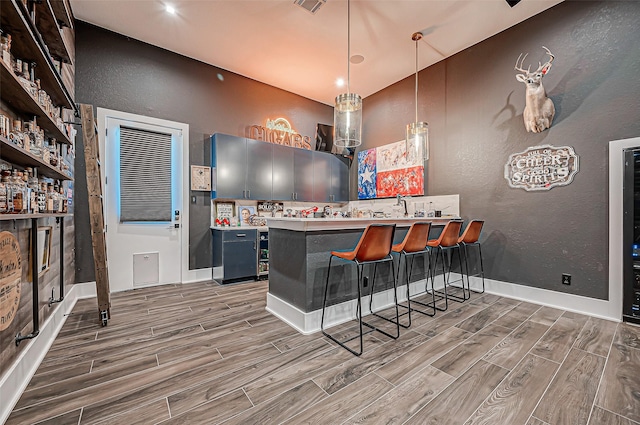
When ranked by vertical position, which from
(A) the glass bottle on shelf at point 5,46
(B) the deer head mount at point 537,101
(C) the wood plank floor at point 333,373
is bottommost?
(C) the wood plank floor at point 333,373

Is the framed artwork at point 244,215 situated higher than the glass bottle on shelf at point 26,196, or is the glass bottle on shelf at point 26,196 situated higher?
the glass bottle on shelf at point 26,196

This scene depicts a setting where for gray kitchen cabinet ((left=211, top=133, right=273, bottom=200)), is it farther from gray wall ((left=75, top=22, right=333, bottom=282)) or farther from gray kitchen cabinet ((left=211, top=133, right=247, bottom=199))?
gray wall ((left=75, top=22, right=333, bottom=282))

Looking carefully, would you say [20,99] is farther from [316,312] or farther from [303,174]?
[303,174]

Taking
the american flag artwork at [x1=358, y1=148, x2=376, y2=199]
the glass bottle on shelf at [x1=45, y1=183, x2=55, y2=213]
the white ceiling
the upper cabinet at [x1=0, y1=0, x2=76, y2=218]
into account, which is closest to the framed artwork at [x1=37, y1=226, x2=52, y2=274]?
the glass bottle on shelf at [x1=45, y1=183, x2=55, y2=213]

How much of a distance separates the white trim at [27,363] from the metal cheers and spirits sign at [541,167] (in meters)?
4.87

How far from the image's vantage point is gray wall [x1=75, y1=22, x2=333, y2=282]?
341 cm

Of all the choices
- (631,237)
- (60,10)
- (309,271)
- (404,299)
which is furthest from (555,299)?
(60,10)

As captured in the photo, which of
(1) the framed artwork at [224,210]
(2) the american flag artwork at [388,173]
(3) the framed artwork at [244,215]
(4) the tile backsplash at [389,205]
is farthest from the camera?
(3) the framed artwork at [244,215]

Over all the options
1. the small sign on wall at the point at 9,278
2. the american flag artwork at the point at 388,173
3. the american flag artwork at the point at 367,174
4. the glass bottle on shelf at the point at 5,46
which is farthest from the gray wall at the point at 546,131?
the small sign on wall at the point at 9,278

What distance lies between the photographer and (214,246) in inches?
169

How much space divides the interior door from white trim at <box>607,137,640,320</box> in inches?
211

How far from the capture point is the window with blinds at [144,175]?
365 centimetres

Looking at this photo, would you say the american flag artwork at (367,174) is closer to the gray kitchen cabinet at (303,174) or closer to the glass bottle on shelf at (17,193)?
the gray kitchen cabinet at (303,174)

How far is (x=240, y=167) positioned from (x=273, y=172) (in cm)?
61
